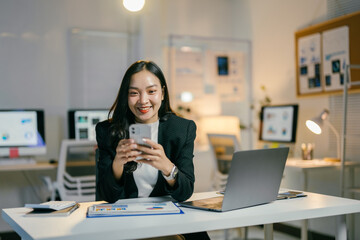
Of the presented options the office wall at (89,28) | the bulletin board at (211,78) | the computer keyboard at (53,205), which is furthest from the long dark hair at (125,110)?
the bulletin board at (211,78)

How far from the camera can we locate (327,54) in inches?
156

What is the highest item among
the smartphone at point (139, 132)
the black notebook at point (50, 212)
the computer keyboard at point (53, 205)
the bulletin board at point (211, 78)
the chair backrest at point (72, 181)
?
the bulletin board at point (211, 78)

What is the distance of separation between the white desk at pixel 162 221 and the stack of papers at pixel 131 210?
1.5 inches

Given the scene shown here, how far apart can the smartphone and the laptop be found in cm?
32

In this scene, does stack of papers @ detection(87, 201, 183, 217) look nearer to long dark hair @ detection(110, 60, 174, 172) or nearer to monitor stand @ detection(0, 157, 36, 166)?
long dark hair @ detection(110, 60, 174, 172)

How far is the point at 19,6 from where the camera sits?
457 cm

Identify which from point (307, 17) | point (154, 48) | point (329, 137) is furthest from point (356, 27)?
point (154, 48)

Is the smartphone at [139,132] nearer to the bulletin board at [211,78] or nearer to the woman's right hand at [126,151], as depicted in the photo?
the woman's right hand at [126,151]

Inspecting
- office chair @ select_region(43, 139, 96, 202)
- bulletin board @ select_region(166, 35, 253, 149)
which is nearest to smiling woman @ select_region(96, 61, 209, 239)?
office chair @ select_region(43, 139, 96, 202)

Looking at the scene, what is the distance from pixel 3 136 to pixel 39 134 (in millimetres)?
333

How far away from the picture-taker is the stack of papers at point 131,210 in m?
1.50

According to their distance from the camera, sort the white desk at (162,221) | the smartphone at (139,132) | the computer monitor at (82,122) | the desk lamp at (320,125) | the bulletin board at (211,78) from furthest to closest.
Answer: the bulletin board at (211,78) < the computer monitor at (82,122) < the desk lamp at (320,125) < the smartphone at (139,132) < the white desk at (162,221)

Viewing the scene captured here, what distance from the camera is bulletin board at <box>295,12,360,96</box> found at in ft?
12.0

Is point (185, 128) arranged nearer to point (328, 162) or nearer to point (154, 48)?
point (328, 162)
